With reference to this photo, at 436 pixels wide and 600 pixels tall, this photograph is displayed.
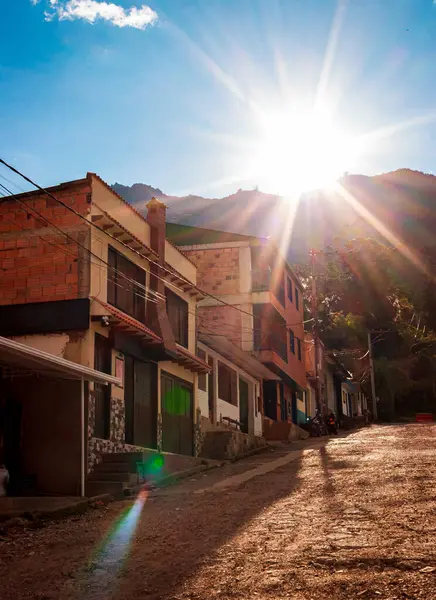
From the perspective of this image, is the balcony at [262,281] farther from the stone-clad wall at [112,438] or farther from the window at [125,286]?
the stone-clad wall at [112,438]

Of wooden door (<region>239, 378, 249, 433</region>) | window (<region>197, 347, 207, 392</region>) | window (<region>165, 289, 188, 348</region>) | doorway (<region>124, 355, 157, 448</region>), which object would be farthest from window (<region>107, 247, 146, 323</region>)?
wooden door (<region>239, 378, 249, 433</region>)

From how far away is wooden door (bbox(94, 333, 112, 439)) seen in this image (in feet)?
62.0

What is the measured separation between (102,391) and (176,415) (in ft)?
19.3

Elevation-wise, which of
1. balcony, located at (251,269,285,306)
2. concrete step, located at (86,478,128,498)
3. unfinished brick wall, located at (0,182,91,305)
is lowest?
concrete step, located at (86,478,128,498)

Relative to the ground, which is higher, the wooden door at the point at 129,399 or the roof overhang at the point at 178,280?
the roof overhang at the point at 178,280

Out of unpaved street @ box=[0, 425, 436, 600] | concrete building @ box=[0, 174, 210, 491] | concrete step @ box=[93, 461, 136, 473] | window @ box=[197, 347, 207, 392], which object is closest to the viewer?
unpaved street @ box=[0, 425, 436, 600]

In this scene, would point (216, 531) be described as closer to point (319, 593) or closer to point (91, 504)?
point (319, 593)

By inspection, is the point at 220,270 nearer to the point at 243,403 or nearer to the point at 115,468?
the point at 243,403

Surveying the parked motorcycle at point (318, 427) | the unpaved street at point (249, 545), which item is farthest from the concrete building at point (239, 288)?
the unpaved street at point (249, 545)

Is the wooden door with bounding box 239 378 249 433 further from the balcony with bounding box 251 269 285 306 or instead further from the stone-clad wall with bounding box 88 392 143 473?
the stone-clad wall with bounding box 88 392 143 473

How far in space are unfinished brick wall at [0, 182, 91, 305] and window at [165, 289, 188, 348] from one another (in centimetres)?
579

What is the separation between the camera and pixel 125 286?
70.6 feet

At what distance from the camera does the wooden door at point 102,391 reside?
1891 cm

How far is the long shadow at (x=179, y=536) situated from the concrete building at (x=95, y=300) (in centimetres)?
458
